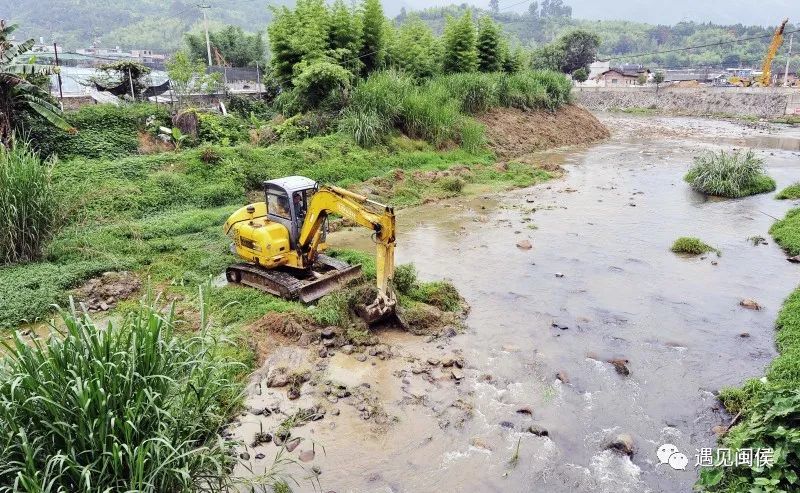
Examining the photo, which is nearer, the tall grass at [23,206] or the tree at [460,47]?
the tall grass at [23,206]

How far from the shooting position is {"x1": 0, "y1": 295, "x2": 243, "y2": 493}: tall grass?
12.6 ft

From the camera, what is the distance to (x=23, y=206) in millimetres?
10047

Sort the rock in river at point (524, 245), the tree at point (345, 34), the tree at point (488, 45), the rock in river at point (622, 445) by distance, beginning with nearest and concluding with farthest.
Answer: the rock in river at point (622, 445) → the rock in river at point (524, 245) → the tree at point (345, 34) → the tree at point (488, 45)

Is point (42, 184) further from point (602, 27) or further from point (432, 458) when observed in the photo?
point (602, 27)

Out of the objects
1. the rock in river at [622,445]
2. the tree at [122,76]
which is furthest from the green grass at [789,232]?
the tree at [122,76]

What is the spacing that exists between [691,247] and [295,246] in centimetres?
936

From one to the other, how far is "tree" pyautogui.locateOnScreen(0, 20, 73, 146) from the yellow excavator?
26.9ft

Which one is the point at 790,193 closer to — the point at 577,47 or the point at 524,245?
the point at 524,245

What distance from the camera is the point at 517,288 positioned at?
10.8 meters

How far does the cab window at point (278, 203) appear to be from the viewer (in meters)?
9.54

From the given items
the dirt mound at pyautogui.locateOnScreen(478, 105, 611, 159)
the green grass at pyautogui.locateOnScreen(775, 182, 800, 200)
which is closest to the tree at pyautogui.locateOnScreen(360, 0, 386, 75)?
the dirt mound at pyautogui.locateOnScreen(478, 105, 611, 159)

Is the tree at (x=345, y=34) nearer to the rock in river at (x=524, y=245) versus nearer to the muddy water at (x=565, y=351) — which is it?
the muddy water at (x=565, y=351)

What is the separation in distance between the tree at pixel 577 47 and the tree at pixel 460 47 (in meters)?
43.9

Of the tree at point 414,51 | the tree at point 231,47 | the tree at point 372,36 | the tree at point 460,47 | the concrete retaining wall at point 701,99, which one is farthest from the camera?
the concrete retaining wall at point 701,99
